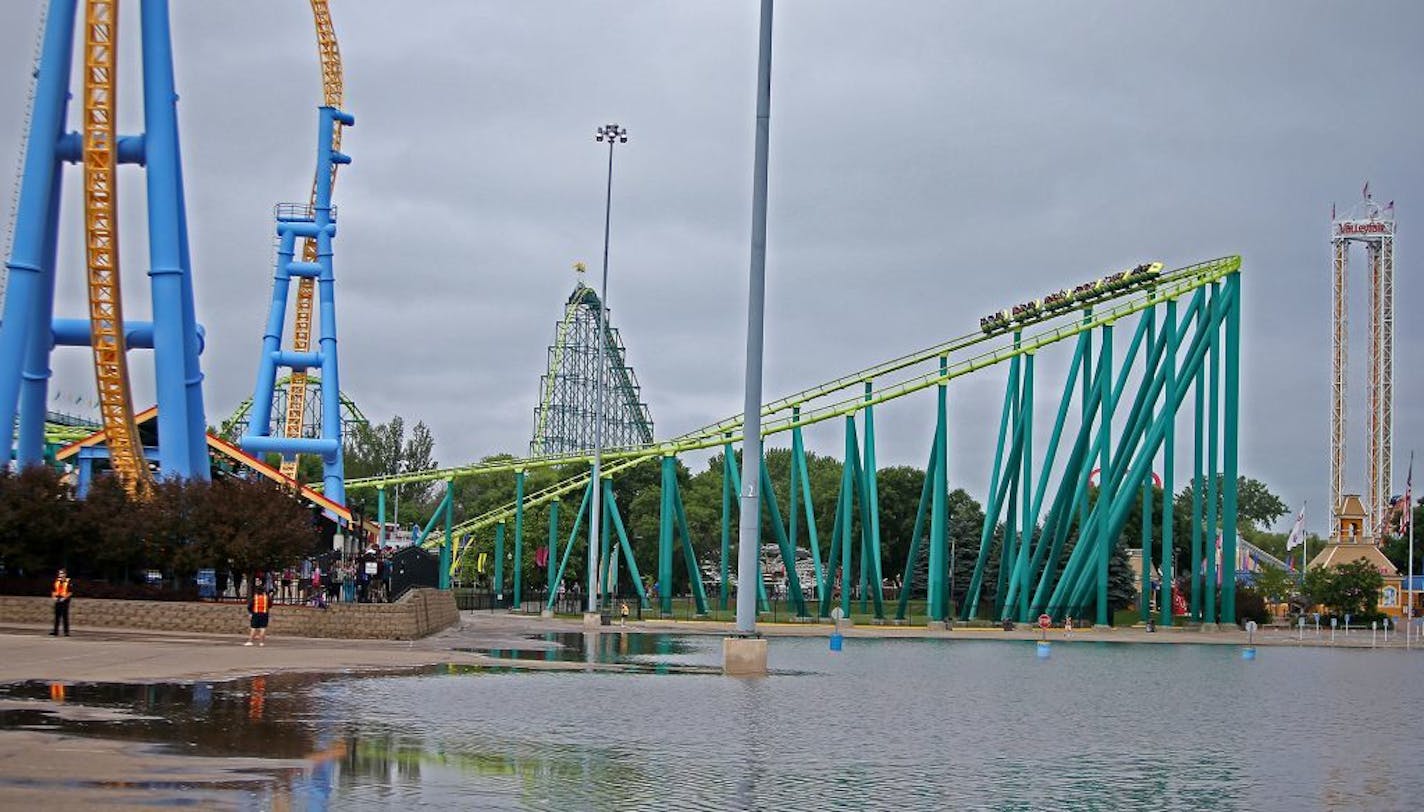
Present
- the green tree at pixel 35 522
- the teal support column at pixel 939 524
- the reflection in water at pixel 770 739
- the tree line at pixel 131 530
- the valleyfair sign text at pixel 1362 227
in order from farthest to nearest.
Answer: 1. the valleyfair sign text at pixel 1362 227
2. the teal support column at pixel 939 524
3. the tree line at pixel 131 530
4. the green tree at pixel 35 522
5. the reflection in water at pixel 770 739

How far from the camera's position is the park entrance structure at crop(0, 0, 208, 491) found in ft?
137

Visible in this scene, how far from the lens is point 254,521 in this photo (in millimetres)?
38250

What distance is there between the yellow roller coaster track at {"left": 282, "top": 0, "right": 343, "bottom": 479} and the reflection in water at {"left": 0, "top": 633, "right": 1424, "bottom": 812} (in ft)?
180

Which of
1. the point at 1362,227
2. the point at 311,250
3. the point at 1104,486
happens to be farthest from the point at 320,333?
the point at 1362,227

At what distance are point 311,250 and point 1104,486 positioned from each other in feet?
143

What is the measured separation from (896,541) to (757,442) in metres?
83.1

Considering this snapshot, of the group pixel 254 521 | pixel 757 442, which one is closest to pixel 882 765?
pixel 757 442

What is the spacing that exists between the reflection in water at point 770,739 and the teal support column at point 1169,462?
109 feet

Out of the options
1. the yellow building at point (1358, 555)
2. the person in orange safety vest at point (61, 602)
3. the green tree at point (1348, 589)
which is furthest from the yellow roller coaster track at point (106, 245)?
the yellow building at point (1358, 555)

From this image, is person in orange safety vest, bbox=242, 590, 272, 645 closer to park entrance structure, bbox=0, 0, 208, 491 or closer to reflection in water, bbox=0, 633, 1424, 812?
reflection in water, bbox=0, 633, 1424, 812

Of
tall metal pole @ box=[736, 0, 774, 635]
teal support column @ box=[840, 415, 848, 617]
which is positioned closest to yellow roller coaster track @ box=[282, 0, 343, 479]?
teal support column @ box=[840, 415, 848, 617]

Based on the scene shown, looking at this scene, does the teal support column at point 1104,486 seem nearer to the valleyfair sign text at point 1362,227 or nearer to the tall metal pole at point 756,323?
the tall metal pole at point 756,323

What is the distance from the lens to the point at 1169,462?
65.4m

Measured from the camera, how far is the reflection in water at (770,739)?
14492 millimetres
